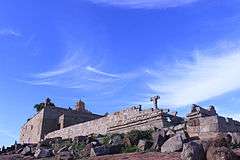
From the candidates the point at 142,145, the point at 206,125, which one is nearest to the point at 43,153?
the point at 142,145

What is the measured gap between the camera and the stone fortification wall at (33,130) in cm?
3991

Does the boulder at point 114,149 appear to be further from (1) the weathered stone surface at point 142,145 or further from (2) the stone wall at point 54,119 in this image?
(2) the stone wall at point 54,119

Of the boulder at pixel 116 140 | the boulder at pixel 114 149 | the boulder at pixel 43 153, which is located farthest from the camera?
the boulder at pixel 43 153

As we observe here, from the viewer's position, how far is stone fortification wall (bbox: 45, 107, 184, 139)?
2438cm

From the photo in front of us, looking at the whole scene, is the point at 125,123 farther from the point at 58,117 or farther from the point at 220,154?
the point at 58,117

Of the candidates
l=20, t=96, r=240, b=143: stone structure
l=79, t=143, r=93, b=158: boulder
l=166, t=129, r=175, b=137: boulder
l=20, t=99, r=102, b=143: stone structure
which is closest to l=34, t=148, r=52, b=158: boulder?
l=79, t=143, r=93, b=158: boulder

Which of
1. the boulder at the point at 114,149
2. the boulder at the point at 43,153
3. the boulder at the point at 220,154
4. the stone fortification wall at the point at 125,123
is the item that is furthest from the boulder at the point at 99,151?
the boulder at the point at 220,154

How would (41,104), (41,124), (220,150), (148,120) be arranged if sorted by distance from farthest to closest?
(41,104)
(41,124)
(148,120)
(220,150)

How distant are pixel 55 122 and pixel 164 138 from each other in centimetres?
2207

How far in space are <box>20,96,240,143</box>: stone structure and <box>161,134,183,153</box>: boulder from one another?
2395mm

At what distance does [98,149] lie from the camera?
19594 mm

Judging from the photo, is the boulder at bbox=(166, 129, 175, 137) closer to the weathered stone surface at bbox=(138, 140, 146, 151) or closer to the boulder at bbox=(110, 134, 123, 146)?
the weathered stone surface at bbox=(138, 140, 146, 151)

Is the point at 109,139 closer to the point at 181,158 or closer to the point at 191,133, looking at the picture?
the point at 191,133

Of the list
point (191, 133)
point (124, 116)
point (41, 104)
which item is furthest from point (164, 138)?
point (41, 104)
